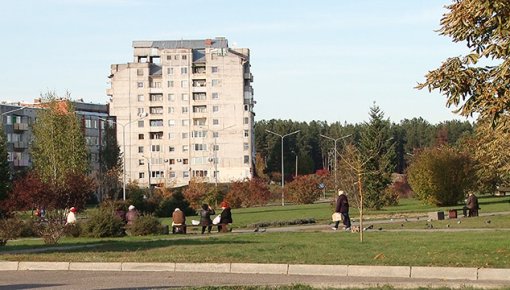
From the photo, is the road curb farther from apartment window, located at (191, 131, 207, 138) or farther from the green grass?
apartment window, located at (191, 131, 207, 138)

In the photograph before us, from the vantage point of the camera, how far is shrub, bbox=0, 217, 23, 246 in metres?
34.8

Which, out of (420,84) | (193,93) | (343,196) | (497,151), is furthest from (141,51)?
(420,84)

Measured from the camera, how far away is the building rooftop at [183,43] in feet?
471

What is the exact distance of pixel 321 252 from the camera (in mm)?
21344

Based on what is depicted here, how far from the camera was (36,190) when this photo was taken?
1121 inches

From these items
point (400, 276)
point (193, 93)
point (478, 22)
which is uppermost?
point (193, 93)

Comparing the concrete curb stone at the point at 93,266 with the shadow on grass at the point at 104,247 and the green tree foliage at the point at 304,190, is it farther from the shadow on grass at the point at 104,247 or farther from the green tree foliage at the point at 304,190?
the green tree foliage at the point at 304,190

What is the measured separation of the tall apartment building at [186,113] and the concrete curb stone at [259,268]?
117 m

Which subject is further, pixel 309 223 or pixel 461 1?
pixel 309 223

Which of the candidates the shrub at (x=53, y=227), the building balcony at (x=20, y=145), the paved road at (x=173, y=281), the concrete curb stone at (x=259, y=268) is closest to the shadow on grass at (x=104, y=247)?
the shrub at (x=53, y=227)

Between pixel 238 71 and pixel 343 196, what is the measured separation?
10173 cm

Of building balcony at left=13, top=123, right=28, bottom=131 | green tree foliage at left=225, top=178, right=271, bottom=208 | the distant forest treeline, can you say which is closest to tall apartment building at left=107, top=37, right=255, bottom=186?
building balcony at left=13, top=123, right=28, bottom=131

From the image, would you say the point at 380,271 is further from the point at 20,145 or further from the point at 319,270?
the point at 20,145

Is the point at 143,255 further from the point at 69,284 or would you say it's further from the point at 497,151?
the point at 497,151
